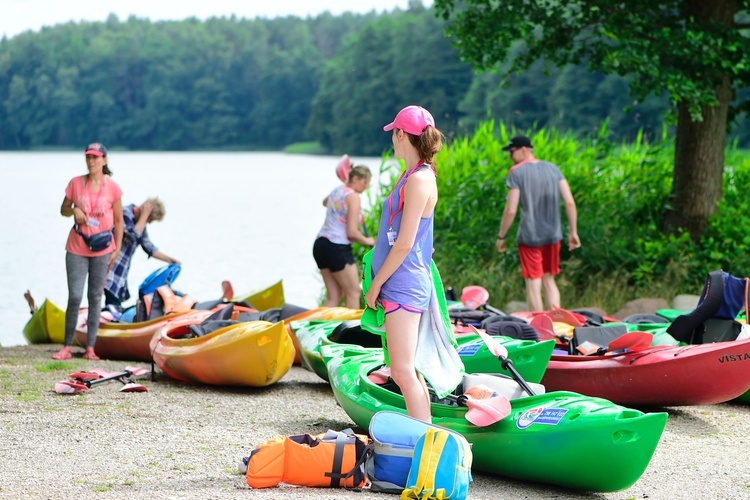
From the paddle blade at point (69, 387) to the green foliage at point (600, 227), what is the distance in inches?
219

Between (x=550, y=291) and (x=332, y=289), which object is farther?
(x=332, y=289)

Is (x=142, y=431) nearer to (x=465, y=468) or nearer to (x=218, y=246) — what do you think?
(x=465, y=468)

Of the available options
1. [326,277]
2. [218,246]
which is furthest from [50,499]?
[218,246]

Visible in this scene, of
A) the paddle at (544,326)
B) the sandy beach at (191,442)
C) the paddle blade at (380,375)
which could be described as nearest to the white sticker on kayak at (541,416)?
the sandy beach at (191,442)

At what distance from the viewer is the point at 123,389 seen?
22.0 feet

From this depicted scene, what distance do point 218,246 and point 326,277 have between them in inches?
688

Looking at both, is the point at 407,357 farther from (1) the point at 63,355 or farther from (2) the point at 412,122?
(1) the point at 63,355

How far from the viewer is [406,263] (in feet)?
14.8

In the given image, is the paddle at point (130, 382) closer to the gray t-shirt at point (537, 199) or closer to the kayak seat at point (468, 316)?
the kayak seat at point (468, 316)

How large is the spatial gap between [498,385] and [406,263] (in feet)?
3.23

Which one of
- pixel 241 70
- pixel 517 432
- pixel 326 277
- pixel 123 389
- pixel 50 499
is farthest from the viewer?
pixel 241 70

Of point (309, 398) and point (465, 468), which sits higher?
point (465, 468)

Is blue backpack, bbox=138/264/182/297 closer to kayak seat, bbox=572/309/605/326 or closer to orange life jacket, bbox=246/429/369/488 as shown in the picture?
kayak seat, bbox=572/309/605/326

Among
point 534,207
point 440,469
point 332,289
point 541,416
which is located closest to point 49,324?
point 332,289
